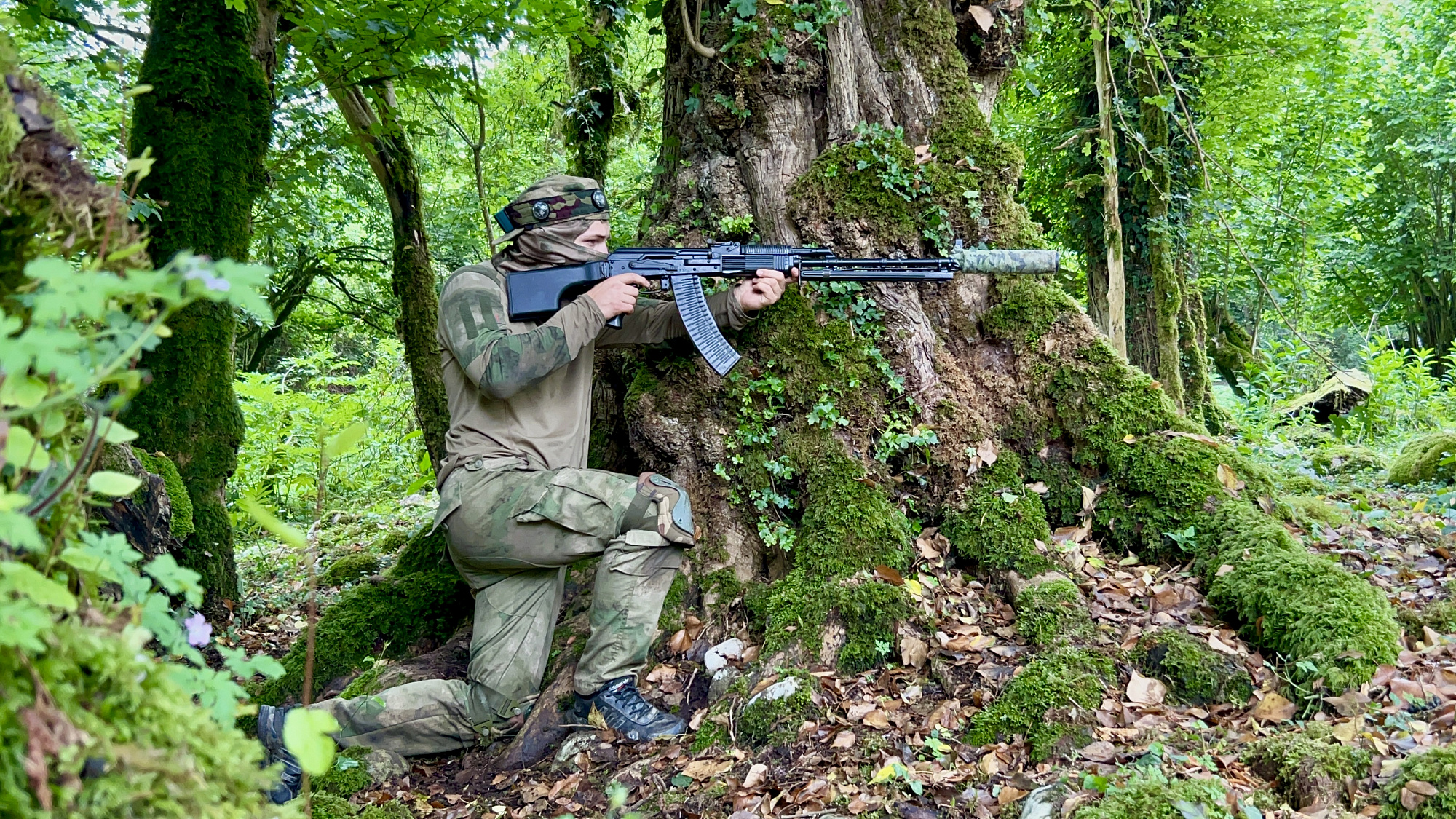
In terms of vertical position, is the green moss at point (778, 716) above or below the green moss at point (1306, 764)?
below

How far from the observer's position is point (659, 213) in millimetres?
5789

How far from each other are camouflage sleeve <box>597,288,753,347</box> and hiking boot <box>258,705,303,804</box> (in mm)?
2585

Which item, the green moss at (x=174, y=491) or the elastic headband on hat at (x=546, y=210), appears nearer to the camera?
the elastic headband on hat at (x=546, y=210)

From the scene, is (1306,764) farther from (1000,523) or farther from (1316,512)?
(1316,512)

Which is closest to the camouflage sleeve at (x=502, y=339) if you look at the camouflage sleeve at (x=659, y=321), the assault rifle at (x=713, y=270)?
the assault rifle at (x=713, y=270)

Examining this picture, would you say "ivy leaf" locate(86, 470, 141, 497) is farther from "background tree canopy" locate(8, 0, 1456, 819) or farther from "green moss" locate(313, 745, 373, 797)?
"green moss" locate(313, 745, 373, 797)

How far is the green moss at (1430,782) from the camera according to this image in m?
2.73

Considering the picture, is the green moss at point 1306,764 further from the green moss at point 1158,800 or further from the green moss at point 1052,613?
the green moss at point 1052,613

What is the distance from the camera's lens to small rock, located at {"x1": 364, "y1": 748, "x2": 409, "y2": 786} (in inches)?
170

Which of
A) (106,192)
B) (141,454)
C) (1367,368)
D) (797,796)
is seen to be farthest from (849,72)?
(1367,368)

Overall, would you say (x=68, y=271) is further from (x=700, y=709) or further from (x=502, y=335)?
(x=700, y=709)

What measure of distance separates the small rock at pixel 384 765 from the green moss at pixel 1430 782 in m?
4.12

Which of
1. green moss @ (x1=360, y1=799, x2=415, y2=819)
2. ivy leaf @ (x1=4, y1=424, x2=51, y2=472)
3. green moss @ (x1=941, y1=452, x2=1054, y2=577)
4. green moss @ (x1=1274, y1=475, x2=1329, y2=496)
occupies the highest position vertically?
ivy leaf @ (x1=4, y1=424, x2=51, y2=472)

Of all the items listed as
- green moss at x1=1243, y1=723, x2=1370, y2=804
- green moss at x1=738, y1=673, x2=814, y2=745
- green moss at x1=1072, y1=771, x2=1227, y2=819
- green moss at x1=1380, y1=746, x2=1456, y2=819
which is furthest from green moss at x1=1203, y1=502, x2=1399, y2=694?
green moss at x1=738, y1=673, x2=814, y2=745
